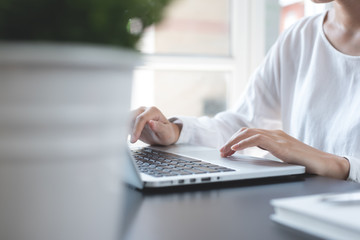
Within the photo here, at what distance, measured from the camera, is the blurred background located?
229 centimetres

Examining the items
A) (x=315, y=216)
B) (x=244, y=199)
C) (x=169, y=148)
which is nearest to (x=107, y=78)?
(x=315, y=216)

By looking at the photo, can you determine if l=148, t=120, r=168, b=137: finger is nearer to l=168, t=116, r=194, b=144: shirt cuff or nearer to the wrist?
l=168, t=116, r=194, b=144: shirt cuff

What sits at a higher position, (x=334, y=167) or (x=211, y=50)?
(x=211, y=50)

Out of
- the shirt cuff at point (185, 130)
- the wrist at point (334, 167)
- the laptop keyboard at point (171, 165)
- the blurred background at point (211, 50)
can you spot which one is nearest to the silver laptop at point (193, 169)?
the laptop keyboard at point (171, 165)

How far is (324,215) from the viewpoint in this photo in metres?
0.35

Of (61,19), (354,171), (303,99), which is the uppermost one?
(61,19)

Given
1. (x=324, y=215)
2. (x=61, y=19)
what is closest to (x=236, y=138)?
(x=324, y=215)

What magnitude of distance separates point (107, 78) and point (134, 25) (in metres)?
0.03

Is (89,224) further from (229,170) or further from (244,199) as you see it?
(229,170)

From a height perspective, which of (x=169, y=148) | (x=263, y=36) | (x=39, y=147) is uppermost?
(x=263, y=36)

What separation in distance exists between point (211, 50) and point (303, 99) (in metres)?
1.17

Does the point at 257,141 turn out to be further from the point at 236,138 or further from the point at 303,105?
the point at 303,105

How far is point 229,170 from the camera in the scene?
65 cm

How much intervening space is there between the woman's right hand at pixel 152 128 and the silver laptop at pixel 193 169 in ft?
0.41
